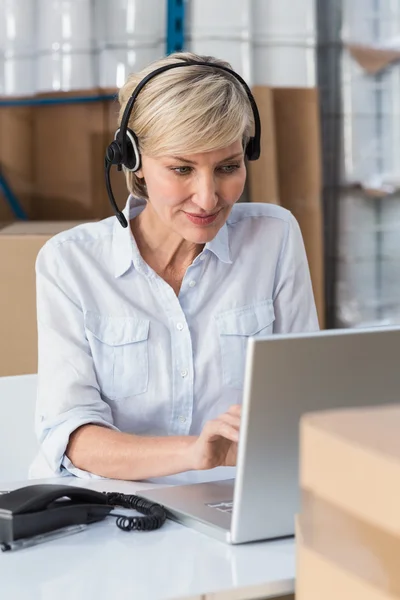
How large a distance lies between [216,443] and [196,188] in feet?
1.48

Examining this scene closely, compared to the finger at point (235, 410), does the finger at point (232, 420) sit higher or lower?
lower

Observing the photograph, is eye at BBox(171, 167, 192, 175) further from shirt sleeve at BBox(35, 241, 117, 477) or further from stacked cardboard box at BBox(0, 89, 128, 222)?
stacked cardboard box at BBox(0, 89, 128, 222)

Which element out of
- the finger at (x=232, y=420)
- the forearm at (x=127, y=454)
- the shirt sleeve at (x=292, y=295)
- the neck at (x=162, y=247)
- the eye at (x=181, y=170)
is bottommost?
the forearm at (x=127, y=454)

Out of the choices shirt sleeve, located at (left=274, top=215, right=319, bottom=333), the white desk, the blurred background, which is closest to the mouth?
shirt sleeve, located at (left=274, top=215, right=319, bottom=333)

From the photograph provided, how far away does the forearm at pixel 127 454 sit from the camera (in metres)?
1.42

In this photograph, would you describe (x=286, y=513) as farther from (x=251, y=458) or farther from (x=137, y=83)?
(x=137, y=83)

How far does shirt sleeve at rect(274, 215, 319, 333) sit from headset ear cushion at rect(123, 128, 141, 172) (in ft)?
1.04

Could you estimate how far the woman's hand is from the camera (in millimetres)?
1247

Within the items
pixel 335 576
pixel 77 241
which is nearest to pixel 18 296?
pixel 77 241

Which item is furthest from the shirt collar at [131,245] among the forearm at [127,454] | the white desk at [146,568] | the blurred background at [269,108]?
the blurred background at [269,108]

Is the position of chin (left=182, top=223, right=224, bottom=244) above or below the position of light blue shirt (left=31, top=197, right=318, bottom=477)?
above

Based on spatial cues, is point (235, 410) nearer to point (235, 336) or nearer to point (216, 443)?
point (216, 443)

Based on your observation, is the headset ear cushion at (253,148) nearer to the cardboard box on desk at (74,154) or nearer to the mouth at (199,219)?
the mouth at (199,219)

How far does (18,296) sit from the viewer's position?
7.66ft
